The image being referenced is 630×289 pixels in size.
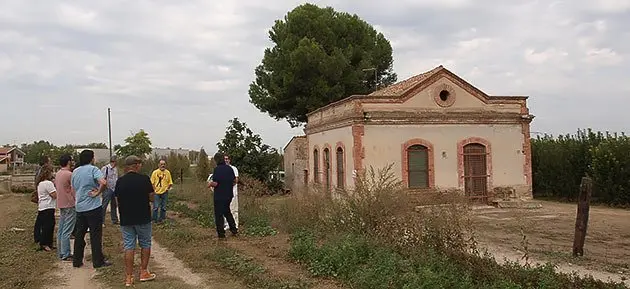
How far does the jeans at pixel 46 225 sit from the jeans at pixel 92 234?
1.58 meters

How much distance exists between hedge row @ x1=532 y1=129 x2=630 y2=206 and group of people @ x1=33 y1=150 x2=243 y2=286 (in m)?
16.8

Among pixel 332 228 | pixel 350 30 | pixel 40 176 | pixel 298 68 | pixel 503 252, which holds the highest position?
pixel 350 30

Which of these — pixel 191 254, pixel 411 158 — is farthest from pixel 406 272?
pixel 411 158

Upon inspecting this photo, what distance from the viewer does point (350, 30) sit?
34844 mm

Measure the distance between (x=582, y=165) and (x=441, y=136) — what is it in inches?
320

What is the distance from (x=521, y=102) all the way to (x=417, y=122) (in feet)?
15.6

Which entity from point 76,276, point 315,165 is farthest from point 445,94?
point 76,276

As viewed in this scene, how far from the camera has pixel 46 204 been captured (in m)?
9.63

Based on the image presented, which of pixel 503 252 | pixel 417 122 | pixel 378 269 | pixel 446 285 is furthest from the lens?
pixel 417 122

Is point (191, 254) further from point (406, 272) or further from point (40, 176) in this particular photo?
point (406, 272)

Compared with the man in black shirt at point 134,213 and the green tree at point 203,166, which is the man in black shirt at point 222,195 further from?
the green tree at point 203,166

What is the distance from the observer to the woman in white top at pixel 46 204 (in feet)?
31.3

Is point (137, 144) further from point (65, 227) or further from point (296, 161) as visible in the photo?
point (65, 227)

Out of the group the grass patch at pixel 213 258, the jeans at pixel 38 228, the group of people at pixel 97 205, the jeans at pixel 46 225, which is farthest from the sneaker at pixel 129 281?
the jeans at pixel 38 228
